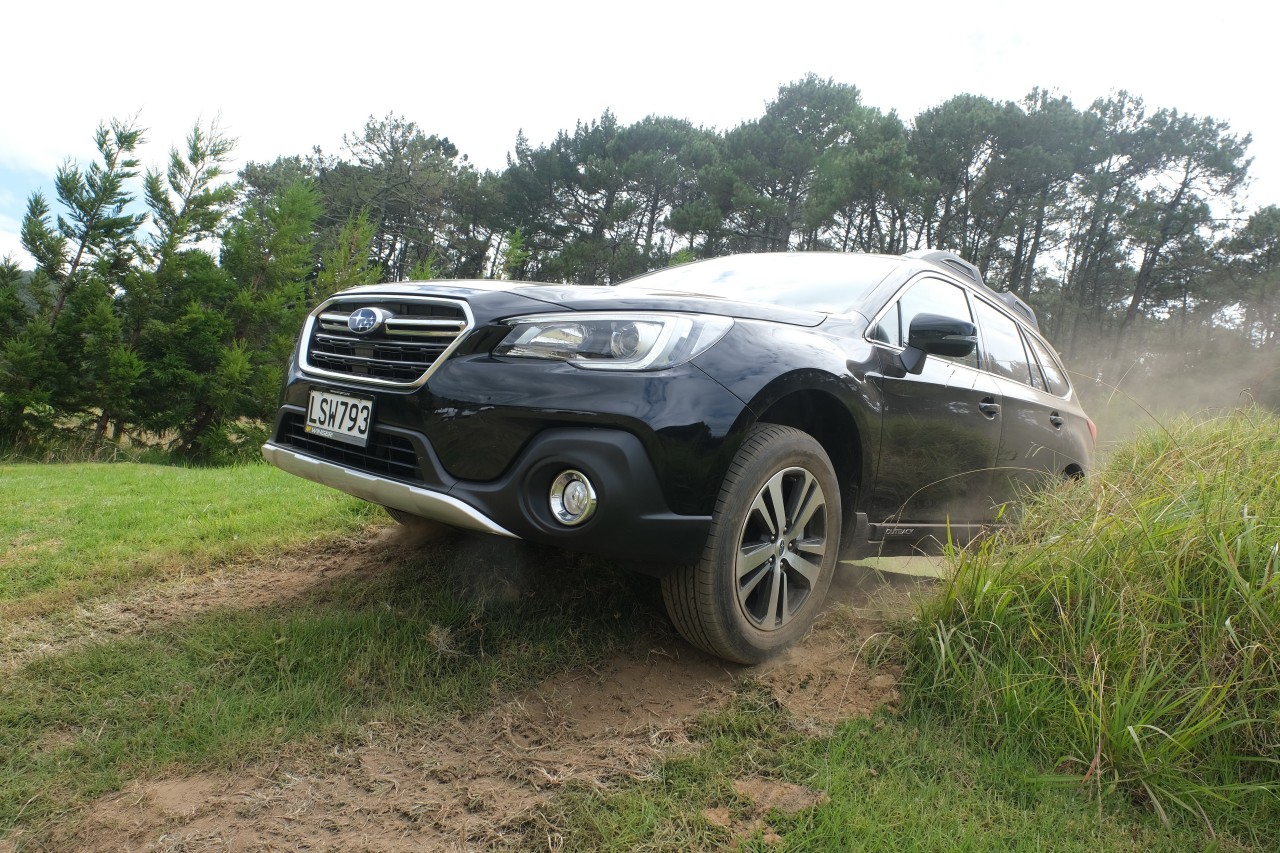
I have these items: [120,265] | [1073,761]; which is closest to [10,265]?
[120,265]

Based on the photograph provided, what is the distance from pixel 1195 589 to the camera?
2402 millimetres

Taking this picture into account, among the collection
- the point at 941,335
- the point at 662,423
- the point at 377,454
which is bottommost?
the point at 377,454

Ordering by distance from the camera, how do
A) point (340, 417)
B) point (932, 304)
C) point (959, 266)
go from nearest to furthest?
point (340, 417) < point (932, 304) < point (959, 266)

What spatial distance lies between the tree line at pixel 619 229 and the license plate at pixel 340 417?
388 inches

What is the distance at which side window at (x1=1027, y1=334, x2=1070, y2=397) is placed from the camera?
4.48m

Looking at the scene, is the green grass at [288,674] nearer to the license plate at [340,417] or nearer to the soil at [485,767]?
the soil at [485,767]

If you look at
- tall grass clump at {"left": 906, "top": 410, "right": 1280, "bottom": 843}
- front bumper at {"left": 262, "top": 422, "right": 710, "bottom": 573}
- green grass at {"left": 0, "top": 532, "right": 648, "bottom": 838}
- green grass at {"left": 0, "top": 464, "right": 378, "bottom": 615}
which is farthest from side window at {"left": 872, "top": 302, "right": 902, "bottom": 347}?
green grass at {"left": 0, "top": 464, "right": 378, "bottom": 615}

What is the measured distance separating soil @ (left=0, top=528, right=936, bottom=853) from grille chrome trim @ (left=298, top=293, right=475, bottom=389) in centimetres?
102

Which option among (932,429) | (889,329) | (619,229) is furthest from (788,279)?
(619,229)

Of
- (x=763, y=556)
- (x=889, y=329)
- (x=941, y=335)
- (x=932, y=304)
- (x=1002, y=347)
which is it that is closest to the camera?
(x=763, y=556)

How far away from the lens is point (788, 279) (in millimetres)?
3301

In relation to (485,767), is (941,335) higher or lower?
higher

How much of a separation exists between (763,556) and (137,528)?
312 centimetres

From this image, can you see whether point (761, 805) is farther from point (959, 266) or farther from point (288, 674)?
point (959, 266)
